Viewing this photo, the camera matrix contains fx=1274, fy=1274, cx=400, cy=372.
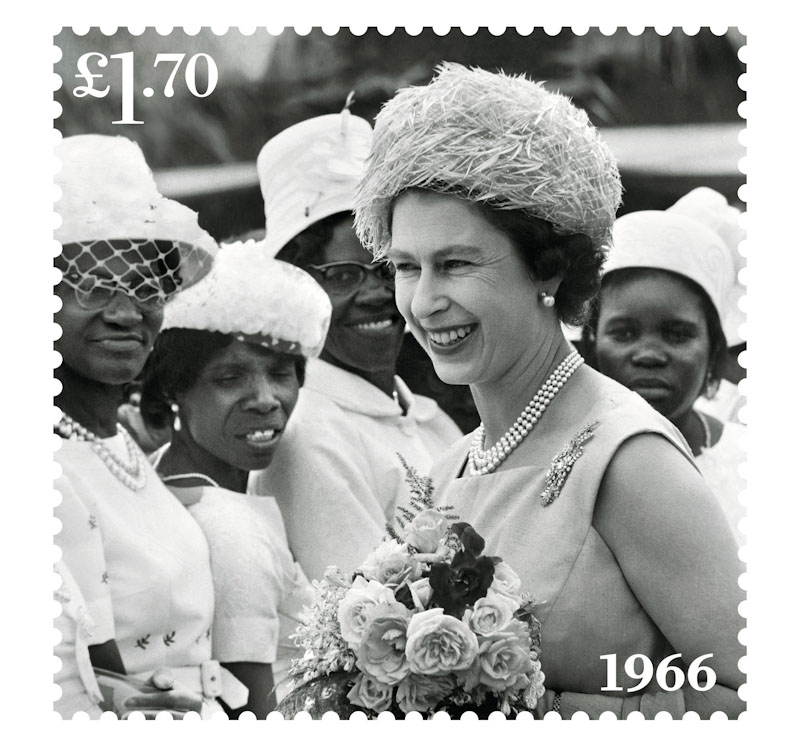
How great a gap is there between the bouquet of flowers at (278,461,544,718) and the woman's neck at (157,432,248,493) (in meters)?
0.87

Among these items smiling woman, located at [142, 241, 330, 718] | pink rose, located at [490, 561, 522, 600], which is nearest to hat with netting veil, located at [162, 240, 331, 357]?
smiling woman, located at [142, 241, 330, 718]

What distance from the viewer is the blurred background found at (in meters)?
4.41

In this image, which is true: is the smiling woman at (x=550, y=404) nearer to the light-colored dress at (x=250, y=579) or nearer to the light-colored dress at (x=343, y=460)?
the light-colored dress at (x=343, y=460)

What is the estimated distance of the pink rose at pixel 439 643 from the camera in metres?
3.53

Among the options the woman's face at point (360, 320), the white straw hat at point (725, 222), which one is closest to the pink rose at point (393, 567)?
the woman's face at point (360, 320)

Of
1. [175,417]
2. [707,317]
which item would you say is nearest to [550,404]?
[707,317]

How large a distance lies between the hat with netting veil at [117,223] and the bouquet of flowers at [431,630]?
54.2 inches

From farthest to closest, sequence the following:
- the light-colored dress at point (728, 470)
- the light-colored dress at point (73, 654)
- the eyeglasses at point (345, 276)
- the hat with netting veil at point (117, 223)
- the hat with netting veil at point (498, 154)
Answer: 1. the eyeglasses at point (345, 276)
2. the hat with netting veil at point (117, 223)
3. the light-colored dress at point (728, 470)
4. the light-colored dress at point (73, 654)
5. the hat with netting veil at point (498, 154)

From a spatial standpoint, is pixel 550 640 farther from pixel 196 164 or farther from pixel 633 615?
pixel 196 164

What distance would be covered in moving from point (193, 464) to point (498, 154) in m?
1.55

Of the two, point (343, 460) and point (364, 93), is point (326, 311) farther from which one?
point (364, 93)

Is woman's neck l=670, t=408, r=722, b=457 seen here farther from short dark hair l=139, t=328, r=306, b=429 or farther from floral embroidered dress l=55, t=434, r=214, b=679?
floral embroidered dress l=55, t=434, r=214, b=679

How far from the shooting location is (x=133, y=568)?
423 cm

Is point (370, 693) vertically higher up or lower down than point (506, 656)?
lower down
